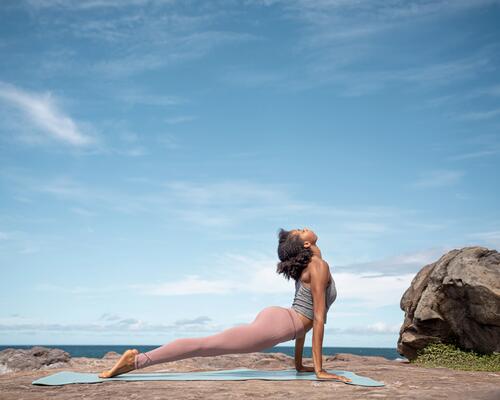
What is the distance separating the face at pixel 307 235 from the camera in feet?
28.9

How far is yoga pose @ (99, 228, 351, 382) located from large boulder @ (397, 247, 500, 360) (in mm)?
4923

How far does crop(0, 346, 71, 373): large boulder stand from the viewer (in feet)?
45.0

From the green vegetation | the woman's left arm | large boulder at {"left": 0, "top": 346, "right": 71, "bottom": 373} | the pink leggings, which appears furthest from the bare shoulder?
large boulder at {"left": 0, "top": 346, "right": 71, "bottom": 373}

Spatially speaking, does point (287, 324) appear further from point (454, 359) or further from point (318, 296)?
point (454, 359)

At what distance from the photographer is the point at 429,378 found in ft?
27.8

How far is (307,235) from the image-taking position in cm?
885

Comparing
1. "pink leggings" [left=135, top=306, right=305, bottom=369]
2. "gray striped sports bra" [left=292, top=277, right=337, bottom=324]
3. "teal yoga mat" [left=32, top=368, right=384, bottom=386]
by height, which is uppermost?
"gray striped sports bra" [left=292, top=277, right=337, bottom=324]

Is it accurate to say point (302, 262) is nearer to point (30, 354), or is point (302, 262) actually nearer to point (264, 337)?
point (264, 337)

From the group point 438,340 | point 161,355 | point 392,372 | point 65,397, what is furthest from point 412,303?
point 65,397

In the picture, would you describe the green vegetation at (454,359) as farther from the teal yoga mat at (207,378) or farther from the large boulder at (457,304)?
the teal yoga mat at (207,378)

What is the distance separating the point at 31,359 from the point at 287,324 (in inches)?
336

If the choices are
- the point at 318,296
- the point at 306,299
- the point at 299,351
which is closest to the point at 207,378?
the point at 299,351

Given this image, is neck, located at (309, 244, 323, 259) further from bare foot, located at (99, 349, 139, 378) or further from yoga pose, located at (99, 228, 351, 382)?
bare foot, located at (99, 349, 139, 378)

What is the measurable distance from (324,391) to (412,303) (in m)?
7.92
